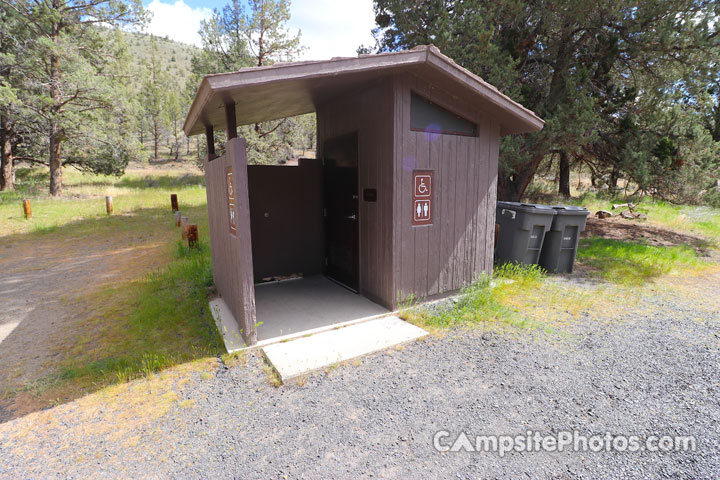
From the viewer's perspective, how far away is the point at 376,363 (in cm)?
338

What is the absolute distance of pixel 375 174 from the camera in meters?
4.49

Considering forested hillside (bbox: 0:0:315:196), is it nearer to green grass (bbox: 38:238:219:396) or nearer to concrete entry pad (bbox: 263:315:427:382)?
green grass (bbox: 38:238:219:396)

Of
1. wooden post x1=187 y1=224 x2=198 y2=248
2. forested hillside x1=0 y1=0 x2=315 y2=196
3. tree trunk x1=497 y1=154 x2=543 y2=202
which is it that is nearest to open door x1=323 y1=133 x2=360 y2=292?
wooden post x1=187 y1=224 x2=198 y2=248

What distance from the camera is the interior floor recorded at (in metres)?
4.11

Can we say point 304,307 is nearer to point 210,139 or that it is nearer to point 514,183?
point 210,139

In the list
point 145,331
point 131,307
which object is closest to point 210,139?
point 131,307

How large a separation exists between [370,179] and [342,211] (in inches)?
34.9

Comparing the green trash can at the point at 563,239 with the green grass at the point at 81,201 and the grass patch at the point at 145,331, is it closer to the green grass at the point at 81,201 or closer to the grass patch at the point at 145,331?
the grass patch at the point at 145,331

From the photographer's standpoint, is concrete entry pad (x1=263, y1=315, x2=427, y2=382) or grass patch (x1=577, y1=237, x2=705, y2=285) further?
grass patch (x1=577, y1=237, x2=705, y2=285)

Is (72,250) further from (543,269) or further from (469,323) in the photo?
(543,269)

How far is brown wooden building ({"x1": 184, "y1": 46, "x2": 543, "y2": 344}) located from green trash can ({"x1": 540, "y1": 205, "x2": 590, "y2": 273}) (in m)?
1.61

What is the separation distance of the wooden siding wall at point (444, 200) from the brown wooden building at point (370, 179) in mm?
16

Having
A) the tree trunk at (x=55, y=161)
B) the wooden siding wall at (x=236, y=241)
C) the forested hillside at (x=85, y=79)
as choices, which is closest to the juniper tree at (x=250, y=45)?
the forested hillside at (x=85, y=79)

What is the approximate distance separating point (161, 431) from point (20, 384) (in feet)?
5.87
